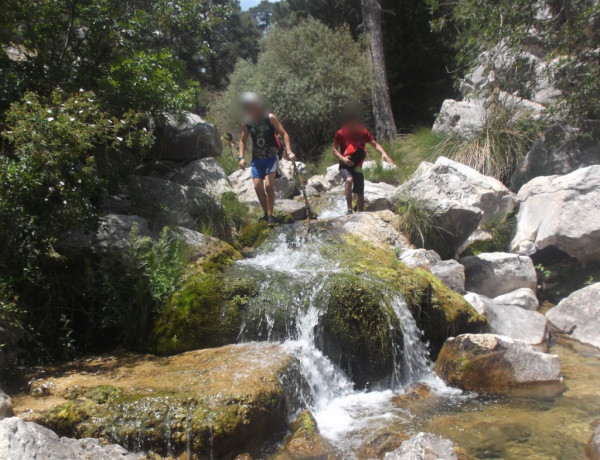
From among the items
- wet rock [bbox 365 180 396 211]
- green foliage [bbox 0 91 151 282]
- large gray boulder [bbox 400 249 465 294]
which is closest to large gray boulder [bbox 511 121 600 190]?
wet rock [bbox 365 180 396 211]

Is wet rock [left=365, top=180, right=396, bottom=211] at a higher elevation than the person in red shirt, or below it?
below

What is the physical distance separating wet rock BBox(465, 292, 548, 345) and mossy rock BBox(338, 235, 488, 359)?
0.91 ft

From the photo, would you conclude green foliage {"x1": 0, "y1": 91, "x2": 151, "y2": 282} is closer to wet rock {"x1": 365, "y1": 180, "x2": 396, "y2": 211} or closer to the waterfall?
the waterfall

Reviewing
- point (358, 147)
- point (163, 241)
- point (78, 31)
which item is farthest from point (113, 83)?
point (358, 147)

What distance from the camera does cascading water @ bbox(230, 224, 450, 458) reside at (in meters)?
4.70

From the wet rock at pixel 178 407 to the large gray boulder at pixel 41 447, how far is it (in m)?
0.28

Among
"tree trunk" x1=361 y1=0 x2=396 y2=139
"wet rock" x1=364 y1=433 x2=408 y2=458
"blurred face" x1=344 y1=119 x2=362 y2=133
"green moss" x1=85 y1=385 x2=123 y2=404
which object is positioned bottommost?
"wet rock" x1=364 y1=433 x2=408 y2=458

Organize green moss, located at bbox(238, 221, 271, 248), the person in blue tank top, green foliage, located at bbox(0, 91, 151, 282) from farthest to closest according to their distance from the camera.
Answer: green moss, located at bbox(238, 221, 271, 248) < the person in blue tank top < green foliage, located at bbox(0, 91, 151, 282)

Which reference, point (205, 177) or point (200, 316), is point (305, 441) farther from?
point (205, 177)

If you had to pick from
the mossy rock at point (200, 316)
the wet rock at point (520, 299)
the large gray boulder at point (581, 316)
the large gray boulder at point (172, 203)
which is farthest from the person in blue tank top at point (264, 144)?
the large gray boulder at point (581, 316)

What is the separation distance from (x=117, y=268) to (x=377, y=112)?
35.3 ft

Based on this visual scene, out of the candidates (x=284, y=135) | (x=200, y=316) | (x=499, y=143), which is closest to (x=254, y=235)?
(x=284, y=135)

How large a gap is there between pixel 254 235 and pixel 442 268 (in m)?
2.81

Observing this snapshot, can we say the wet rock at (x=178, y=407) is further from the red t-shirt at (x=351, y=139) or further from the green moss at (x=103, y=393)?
the red t-shirt at (x=351, y=139)
